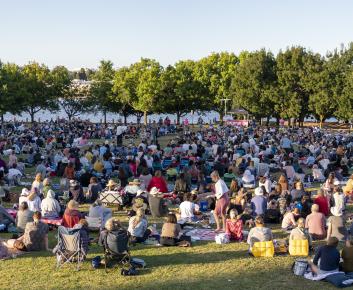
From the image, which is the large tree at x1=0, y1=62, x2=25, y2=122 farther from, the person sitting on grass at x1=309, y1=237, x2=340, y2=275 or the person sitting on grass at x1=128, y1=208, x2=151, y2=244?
the person sitting on grass at x1=309, y1=237, x2=340, y2=275

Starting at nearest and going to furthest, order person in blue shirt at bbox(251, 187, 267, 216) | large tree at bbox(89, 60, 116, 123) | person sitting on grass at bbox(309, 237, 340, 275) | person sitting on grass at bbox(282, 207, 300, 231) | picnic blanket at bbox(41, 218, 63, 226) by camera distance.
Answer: person sitting on grass at bbox(309, 237, 340, 275), picnic blanket at bbox(41, 218, 63, 226), person sitting on grass at bbox(282, 207, 300, 231), person in blue shirt at bbox(251, 187, 267, 216), large tree at bbox(89, 60, 116, 123)

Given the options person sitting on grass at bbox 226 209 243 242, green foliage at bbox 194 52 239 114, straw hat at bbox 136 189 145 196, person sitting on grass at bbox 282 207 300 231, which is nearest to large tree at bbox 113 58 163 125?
green foliage at bbox 194 52 239 114

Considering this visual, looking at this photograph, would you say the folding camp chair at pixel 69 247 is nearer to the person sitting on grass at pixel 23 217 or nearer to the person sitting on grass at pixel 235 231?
the person sitting on grass at pixel 23 217

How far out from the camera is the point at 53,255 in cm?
1065

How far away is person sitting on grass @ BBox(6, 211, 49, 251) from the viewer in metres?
10.8

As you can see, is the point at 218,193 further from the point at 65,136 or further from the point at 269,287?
the point at 65,136

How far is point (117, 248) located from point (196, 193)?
268 inches

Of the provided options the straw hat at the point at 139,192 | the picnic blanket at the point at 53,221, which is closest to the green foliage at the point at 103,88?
the straw hat at the point at 139,192

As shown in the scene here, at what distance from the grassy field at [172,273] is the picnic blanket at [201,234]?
0.88 meters

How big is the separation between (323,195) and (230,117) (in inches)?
2140

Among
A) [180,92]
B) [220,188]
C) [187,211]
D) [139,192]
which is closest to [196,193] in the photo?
[139,192]

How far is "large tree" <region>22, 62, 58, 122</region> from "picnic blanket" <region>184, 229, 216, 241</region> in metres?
48.9

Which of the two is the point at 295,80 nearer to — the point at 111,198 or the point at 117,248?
the point at 111,198

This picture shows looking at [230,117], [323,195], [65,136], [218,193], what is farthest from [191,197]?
[230,117]
